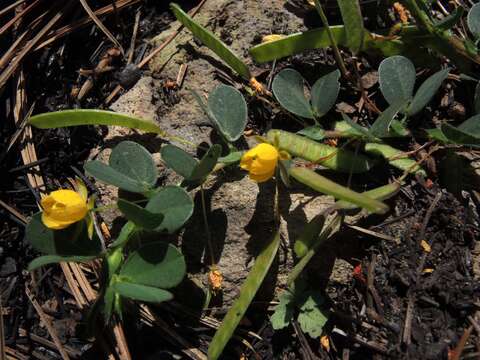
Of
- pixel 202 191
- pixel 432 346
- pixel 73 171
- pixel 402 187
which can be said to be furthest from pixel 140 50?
pixel 432 346

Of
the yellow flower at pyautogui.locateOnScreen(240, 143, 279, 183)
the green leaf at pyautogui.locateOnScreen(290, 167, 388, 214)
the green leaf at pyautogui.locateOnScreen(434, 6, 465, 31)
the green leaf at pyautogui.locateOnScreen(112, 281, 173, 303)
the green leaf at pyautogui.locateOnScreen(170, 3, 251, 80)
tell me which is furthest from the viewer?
the green leaf at pyautogui.locateOnScreen(170, 3, 251, 80)

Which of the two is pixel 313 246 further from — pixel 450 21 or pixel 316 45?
pixel 450 21

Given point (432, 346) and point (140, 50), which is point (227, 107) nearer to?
point (140, 50)

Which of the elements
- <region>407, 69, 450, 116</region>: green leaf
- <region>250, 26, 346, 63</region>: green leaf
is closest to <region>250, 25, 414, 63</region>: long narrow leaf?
<region>250, 26, 346, 63</region>: green leaf

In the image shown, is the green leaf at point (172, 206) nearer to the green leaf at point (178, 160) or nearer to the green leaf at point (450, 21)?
the green leaf at point (178, 160)

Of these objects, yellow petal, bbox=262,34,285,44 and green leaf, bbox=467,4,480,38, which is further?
yellow petal, bbox=262,34,285,44

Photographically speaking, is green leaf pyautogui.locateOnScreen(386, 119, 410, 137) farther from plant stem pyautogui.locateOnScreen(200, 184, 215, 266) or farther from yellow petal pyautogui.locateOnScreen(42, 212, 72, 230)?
yellow petal pyautogui.locateOnScreen(42, 212, 72, 230)
